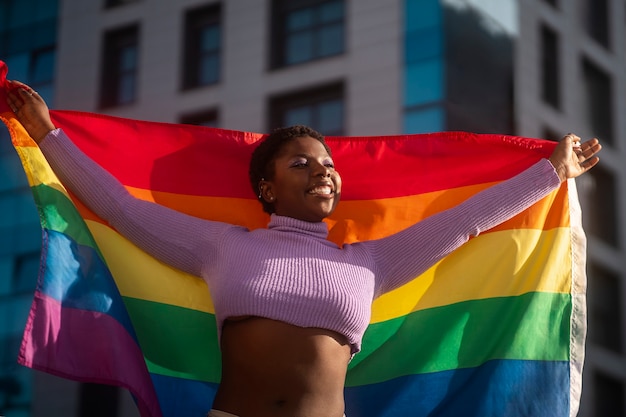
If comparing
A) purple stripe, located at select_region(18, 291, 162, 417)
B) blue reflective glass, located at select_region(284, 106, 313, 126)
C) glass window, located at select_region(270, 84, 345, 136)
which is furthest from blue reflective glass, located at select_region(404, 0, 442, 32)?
purple stripe, located at select_region(18, 291, 162, 417)

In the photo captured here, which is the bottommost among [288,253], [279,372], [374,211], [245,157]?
[279,372]

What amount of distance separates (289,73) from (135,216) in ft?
35.2

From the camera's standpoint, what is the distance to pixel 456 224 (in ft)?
12.1

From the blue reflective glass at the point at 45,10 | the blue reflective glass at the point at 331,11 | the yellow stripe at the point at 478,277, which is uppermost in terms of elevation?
the blue reflective glass at the point at 45,10

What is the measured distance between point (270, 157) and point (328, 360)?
2.72ft

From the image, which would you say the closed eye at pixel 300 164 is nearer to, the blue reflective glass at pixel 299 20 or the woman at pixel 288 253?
the woman at pixel 288 253

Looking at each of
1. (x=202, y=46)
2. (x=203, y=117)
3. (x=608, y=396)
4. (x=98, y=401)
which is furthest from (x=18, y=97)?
(x=608, y=396)

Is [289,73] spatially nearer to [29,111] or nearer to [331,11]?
[331,11]

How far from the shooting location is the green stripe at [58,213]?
368 centimetres

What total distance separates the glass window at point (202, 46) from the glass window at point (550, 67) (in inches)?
186

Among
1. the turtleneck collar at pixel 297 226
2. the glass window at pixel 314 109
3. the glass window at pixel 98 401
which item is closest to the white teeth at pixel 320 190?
the turtleneck collar at pixel 297 226

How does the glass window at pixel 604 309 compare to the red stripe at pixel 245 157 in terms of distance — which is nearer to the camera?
the red stripe at pixel 245 157

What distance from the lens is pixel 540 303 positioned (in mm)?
3965

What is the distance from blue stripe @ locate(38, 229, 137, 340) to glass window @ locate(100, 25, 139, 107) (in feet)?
37.7
